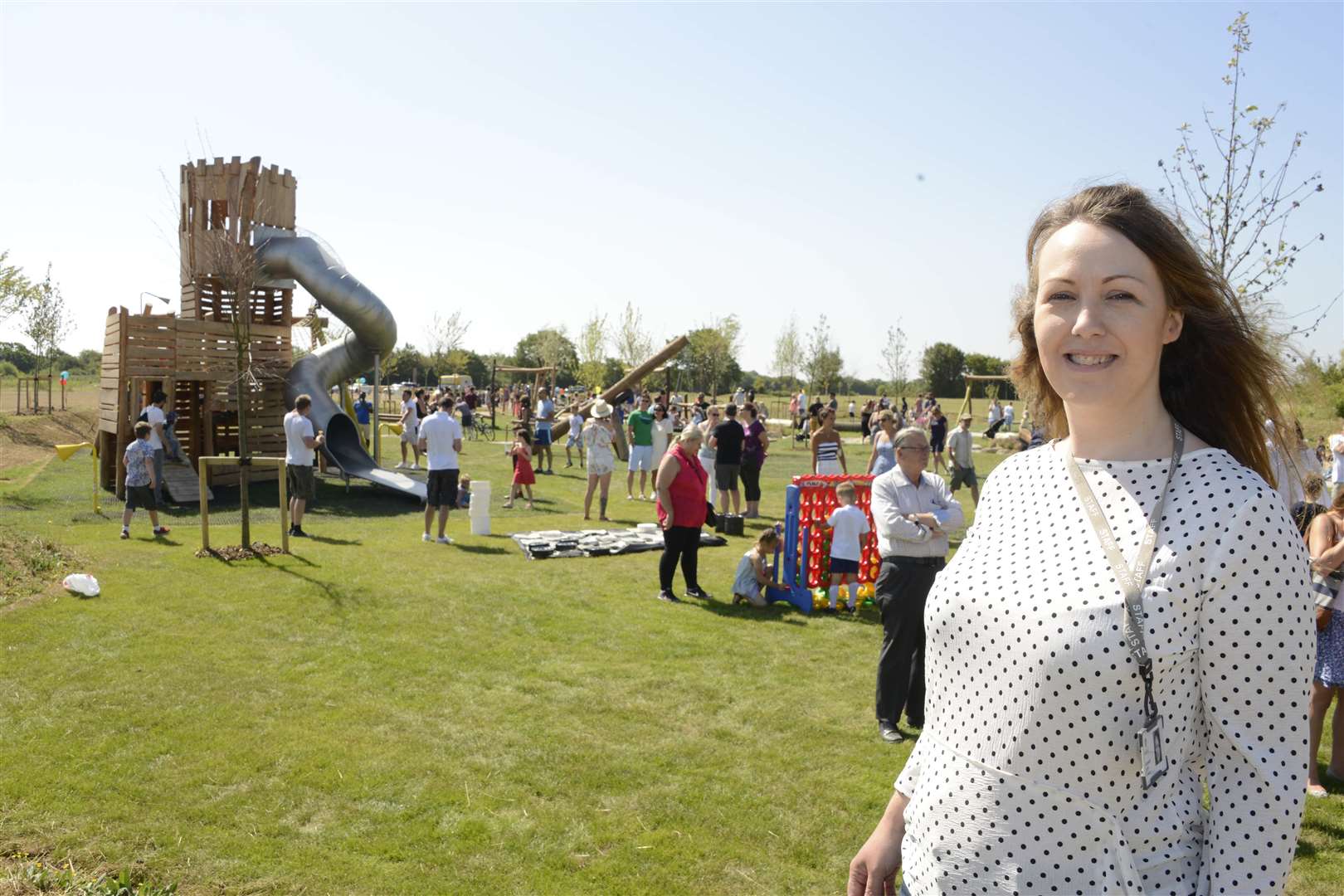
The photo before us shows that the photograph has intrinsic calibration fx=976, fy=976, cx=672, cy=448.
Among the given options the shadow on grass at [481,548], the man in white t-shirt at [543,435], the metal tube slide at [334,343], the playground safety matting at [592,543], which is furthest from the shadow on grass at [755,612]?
the man in white t-shirt at [543,435]

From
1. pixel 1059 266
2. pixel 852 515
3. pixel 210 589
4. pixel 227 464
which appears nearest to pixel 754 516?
pixel 852 515

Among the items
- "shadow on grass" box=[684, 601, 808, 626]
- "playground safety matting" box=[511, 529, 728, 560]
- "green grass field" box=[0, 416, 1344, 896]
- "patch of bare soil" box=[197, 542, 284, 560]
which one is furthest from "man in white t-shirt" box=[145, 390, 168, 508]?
"shadow on grass" box=[684, 601, 808, 626]

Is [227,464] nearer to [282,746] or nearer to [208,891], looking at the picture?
[282,746]

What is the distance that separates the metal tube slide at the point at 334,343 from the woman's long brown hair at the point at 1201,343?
18.5m

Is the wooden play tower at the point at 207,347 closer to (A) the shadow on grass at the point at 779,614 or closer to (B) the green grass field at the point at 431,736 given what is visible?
(B) the green grass field at the point at 431,736

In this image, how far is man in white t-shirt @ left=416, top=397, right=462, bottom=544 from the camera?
1349 cm

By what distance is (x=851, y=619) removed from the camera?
10.0m

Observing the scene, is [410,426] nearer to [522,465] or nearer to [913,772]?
[522,465]

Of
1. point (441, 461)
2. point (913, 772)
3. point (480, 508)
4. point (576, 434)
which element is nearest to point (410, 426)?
point (576, 434)

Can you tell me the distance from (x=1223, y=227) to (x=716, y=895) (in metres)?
6.38

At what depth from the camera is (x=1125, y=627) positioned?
1.61 metres

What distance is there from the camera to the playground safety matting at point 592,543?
13094mm

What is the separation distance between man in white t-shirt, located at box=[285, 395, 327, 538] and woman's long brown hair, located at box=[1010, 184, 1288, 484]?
1344 centimetres

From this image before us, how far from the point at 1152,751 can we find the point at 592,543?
478 inches
